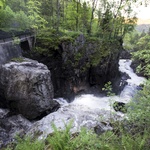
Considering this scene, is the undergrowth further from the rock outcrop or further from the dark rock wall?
the dark rock wall

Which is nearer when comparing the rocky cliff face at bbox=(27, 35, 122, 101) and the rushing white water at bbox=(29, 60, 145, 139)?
the rushing white water at bbox=(29, 60, 145, 139)

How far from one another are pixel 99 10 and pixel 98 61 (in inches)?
674

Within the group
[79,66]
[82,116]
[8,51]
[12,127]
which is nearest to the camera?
[12,127]

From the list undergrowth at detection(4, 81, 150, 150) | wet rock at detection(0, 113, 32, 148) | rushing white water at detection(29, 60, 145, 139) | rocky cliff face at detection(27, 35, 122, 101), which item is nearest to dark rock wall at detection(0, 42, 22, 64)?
rocky cliff face at detection(27, 35, 122, 101)

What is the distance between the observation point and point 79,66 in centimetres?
1980

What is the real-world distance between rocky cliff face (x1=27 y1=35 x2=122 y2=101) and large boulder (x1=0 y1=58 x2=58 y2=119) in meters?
4.81

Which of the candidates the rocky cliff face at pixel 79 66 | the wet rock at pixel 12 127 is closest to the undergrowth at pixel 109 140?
the wet rock at pixel 12 127

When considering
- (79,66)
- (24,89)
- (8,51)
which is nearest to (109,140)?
(24,89)

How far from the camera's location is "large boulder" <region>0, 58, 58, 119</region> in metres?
11.4

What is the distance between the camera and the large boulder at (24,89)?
11.4m

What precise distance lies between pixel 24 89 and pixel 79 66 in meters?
9.55

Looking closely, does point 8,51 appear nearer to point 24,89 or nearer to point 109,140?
point 24,89

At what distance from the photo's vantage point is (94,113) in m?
12.9

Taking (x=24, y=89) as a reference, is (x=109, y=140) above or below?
above
